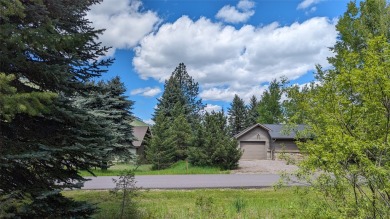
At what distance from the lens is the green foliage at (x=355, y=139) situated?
2.83 metres

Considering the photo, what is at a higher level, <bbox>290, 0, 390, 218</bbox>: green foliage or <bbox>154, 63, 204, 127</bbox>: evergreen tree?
<bbox>154, 63, 204, 127</bbox>: evergreen tree

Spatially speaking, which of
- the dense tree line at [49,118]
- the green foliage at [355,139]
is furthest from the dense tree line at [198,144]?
the green foliage at [355,139]

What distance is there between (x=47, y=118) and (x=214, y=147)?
551 inches

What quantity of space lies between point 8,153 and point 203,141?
613 inches

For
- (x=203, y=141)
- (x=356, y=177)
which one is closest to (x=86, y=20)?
(x=356, y=177)

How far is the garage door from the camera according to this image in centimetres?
2944

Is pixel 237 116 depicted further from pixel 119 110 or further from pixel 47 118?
pixel 47 118

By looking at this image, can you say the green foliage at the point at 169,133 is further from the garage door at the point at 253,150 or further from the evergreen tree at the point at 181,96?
the garage door at the point at 253,150

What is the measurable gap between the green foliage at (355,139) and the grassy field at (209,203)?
0.59 metres

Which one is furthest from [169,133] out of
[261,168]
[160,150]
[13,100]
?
[13,100]

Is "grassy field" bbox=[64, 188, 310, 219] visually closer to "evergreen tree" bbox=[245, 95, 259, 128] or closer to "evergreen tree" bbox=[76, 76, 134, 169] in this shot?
"evergreen tree" bbox=[76, 76, 134, 169]

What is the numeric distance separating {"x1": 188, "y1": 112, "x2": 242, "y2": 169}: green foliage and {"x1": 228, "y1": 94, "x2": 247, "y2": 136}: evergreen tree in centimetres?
3224

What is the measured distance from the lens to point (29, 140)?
5078mm

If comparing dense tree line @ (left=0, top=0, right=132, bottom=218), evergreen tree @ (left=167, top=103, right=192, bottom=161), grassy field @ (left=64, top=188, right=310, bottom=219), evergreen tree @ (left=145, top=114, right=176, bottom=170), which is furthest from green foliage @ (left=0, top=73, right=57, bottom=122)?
evergreen tree @ (left=167, top=103, right=192, bottom=161)
